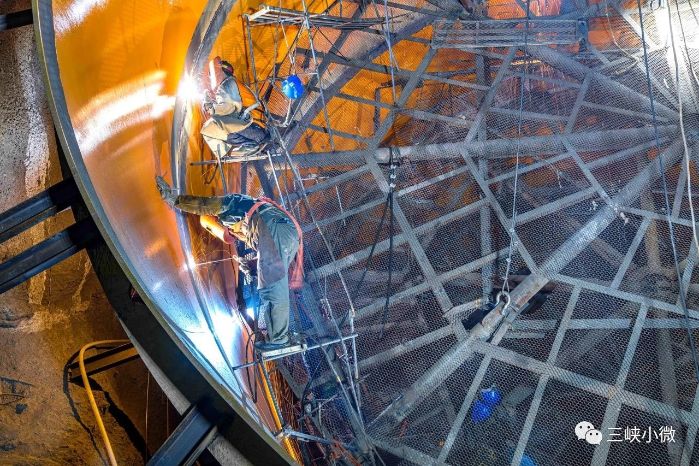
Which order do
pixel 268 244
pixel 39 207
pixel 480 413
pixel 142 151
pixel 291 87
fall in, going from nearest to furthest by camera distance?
1. pixel 39 207
2. pixel 142 151
3. pixel 268 244
4. pixel 480 413
5. pixel 291 87

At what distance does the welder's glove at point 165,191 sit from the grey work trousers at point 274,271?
77 cm

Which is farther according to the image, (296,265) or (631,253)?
(631,253)

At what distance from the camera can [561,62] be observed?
8.13 meters

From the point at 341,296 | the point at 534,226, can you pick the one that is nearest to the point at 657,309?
the point at 534,226

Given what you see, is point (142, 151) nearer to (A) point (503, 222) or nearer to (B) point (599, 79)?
(A) point (503, 222)

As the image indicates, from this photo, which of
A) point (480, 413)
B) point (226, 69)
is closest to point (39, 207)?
point (226, 69)

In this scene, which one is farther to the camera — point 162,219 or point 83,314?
point 83,314

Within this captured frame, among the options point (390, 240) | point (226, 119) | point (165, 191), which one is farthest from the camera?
point (390, 240)

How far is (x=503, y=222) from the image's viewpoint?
683 cm

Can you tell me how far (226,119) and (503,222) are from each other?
363 centimetres

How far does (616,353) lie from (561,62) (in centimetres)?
460

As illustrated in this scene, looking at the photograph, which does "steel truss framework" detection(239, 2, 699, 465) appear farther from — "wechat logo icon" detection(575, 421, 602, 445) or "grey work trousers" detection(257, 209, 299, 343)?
"grey work trousers" detection(257, 209, 299, 343)

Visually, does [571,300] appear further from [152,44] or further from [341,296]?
[152,44]

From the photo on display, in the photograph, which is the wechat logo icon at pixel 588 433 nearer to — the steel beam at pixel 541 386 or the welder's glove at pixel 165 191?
the steel beam at pixel 541 386
